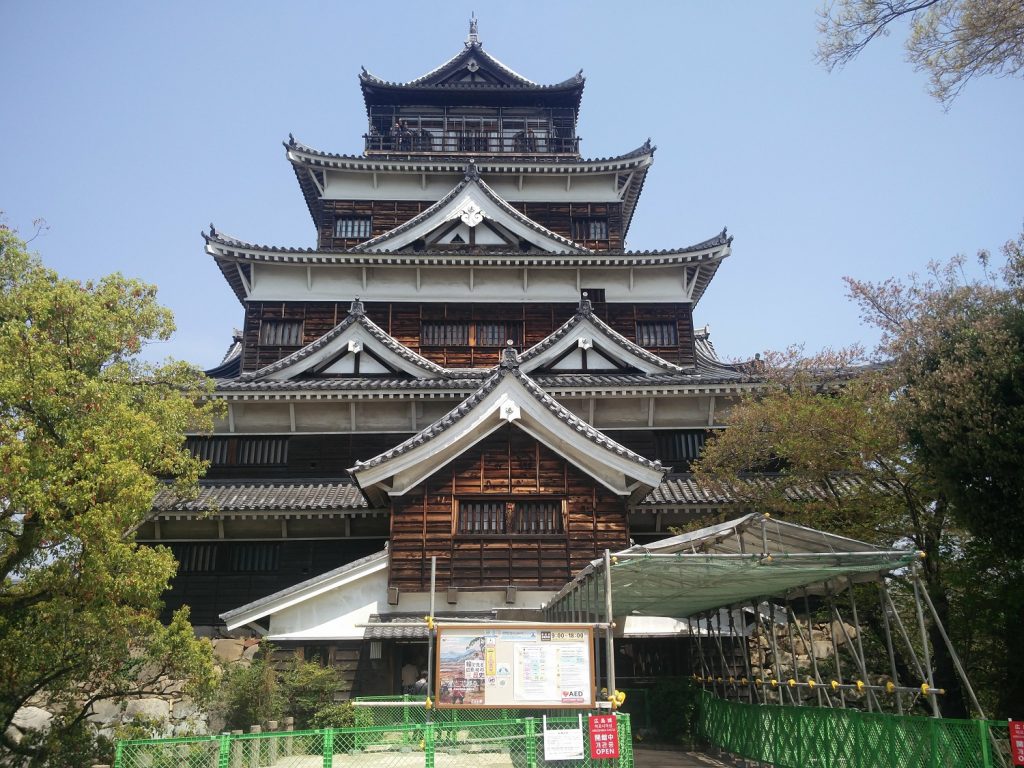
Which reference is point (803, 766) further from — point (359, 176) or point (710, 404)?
point (359, 176)

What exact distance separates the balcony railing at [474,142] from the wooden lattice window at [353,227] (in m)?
3.66

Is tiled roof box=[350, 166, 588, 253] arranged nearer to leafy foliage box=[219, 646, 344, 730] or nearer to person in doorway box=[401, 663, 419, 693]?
person in doorway box=[401, 663, 419, 693]

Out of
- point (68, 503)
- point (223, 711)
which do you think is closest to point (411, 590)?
point (223, 711)

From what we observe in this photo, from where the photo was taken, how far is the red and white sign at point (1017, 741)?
902 centimetres

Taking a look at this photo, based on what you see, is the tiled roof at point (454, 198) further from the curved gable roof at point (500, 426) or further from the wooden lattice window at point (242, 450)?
the curved gable roof at point (500, 426)

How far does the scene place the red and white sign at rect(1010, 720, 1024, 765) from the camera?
29.6 ft

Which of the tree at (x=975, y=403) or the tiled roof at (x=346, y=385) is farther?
the tiled roof at (x=346, y=385)

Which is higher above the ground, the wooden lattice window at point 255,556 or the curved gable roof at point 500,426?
the curved gable roof at point 500,426

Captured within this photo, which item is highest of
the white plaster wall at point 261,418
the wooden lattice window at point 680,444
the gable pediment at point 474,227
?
the gable pediment at point 474,227

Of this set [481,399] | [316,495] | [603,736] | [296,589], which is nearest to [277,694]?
[296,589]

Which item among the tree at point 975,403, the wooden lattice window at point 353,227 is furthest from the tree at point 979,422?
the wooden lattice window at point 353,227

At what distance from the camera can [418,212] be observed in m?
28.0

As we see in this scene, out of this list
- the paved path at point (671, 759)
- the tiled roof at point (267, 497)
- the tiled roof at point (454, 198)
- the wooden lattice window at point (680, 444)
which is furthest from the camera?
the tiled roof at point (454, 198)

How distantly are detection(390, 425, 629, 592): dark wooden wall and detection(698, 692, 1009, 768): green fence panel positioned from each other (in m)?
4.20
